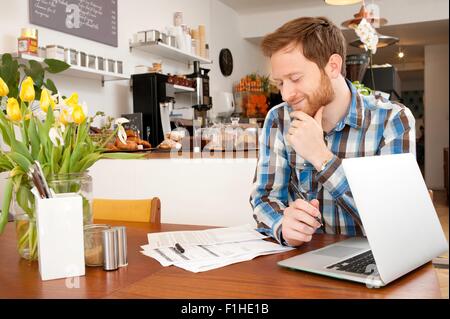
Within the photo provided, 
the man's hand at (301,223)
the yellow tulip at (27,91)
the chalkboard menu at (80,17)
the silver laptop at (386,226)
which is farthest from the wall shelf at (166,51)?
the silver laptop at (386,226)

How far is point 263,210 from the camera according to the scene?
1.32 metres

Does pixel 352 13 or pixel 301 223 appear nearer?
pixel 301 223

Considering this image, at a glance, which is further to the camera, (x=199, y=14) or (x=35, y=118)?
(x=199, y=14)

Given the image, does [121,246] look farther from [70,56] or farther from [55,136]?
[70,56]

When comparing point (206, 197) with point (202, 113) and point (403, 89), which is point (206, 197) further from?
point (403, 89)

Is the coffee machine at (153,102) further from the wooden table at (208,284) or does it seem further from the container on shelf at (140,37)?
the wooden table at (208,284)

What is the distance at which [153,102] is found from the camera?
3.95 meters

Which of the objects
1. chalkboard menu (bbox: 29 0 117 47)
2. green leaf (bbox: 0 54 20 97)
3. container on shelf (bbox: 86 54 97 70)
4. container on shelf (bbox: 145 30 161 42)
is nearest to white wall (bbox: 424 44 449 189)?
container on shelf (bbox: 145 30 161 42)

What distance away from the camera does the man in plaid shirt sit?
54.8 inches

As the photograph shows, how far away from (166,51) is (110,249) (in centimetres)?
377

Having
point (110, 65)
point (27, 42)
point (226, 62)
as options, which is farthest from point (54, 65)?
point (226, 62)
